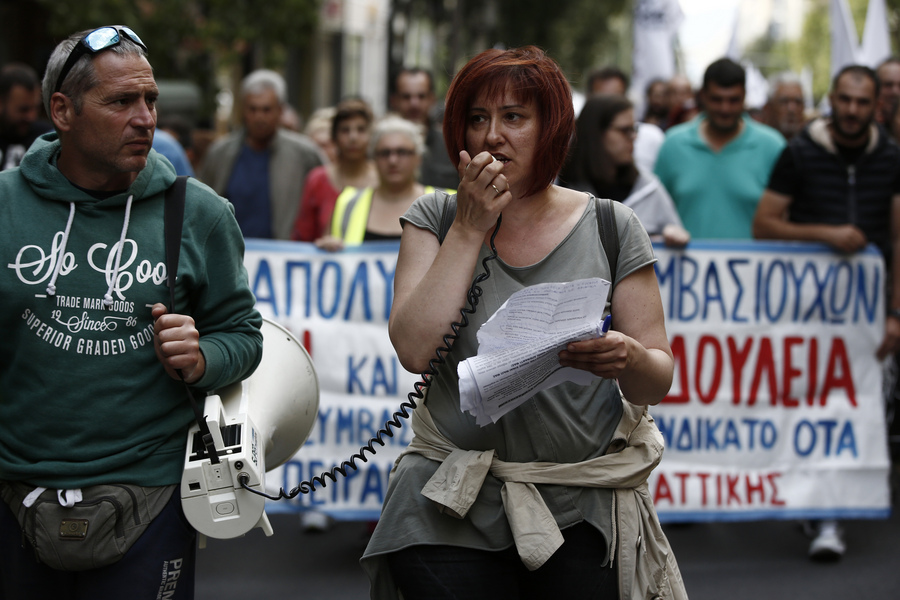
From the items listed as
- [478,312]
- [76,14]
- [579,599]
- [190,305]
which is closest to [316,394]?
[190,305]

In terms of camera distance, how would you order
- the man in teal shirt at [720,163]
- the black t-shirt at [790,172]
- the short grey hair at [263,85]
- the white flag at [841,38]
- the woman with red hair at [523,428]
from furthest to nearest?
the white flag at [841,38] < the short grey hair at [263,85] < the man in teal shirt at [720,163] < the black t-shirt at [790,172] < the woman with red hair at [523,428]

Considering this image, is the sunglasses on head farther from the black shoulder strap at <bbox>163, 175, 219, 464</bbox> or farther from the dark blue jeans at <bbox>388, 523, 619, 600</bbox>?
the dark blue jeans at <bbox>388, 523, 619, 600</bbox>

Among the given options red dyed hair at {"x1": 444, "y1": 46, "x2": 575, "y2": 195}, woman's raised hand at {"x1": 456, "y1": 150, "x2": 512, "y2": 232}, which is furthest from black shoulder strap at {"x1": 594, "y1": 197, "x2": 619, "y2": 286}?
woman's raised hand at {"x1": 456, "y1": 150, "x2": 512, "y2": 232}

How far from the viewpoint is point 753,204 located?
6.14m

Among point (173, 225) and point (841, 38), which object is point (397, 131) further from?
point (841, 38)

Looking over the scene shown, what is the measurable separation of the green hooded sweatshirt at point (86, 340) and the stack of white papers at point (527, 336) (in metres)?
0.68

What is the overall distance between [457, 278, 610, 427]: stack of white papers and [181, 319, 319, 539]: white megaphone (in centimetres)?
54

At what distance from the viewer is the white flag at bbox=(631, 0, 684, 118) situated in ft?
38.2

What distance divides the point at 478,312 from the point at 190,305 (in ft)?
2.47

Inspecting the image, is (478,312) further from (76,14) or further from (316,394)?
(76,14)

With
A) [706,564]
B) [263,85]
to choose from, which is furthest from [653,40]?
[706,564]

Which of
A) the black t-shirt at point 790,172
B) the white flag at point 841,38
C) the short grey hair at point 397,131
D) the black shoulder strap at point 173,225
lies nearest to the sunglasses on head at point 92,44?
the black shoulder strap at point 173,225

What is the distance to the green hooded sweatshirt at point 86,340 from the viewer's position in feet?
8.17

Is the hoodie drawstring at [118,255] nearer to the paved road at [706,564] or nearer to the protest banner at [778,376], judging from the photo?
the paved road at [706,564]
